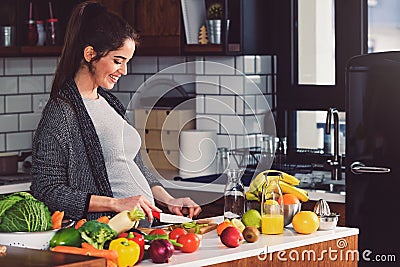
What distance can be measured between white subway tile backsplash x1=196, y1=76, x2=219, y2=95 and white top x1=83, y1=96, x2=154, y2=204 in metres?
1.70

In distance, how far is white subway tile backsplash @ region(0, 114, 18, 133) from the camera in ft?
19.0

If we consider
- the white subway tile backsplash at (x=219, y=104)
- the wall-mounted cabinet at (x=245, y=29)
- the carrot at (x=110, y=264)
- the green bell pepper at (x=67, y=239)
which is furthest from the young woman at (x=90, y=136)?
the white subway tile backsplash at (x=219, y=104)

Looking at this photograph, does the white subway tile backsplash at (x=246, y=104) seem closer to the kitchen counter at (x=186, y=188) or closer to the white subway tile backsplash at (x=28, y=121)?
the kitchen counter at (x=186, y=188)

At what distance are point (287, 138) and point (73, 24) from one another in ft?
6.80

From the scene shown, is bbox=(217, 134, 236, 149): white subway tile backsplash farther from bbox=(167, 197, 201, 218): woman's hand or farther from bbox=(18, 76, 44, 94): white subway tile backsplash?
bbox=(167, 197, 201, 218): woman's hand

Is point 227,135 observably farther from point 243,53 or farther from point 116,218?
Answer: point 116,218

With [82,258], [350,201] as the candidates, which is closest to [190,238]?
[82,258]

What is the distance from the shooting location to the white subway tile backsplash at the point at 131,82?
6.03m

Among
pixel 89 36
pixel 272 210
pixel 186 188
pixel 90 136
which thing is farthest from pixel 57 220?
pixel 186 188

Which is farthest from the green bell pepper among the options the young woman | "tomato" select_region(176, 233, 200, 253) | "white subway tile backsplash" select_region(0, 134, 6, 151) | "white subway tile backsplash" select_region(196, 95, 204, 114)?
"white subway tile backsplash" select_region(0, 134, 6, 151)

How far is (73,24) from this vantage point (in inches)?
144

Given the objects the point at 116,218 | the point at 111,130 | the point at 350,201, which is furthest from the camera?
the point at 350,201

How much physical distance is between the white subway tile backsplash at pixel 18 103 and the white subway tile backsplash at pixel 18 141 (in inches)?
5.9

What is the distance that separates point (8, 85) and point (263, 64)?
5.20 feet
